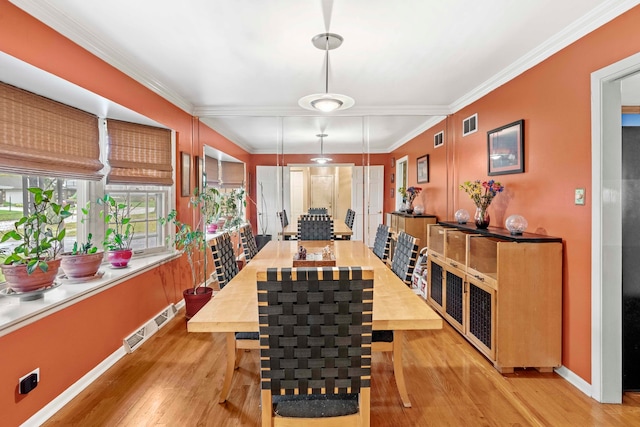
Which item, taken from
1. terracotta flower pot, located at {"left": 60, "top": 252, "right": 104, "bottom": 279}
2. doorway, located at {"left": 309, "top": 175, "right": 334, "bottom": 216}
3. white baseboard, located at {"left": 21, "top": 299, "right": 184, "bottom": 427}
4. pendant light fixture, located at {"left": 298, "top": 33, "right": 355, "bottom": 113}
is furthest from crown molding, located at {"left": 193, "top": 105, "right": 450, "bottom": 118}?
white baseboard, located at {"left": 21, "top": 299, "right": 184, "bottom": 427}

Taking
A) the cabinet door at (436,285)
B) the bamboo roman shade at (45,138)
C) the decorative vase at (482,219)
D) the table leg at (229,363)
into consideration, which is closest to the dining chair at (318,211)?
the cabinet door at (436,285)

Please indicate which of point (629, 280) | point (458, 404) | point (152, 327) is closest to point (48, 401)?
point (152, 327)

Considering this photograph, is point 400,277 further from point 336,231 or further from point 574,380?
point 336,231

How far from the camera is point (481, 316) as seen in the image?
2.67 meters

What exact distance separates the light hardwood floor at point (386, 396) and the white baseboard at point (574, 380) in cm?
4

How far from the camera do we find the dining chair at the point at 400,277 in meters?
1.98

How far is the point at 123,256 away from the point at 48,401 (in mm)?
1174

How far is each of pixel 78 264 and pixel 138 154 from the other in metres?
1.22

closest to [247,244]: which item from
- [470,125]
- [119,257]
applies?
[119,257]

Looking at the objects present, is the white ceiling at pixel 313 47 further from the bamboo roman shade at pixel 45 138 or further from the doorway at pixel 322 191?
the doorway at pixel 322 191

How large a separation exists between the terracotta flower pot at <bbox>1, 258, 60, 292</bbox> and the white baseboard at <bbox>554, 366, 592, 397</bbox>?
3.42m

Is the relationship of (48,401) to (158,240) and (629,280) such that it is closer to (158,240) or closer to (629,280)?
(158,240)

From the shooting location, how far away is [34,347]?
1.87 meters

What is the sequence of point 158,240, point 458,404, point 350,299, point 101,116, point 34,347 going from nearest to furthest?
1. point 350,299
2. point 34,347
3. point 458,404
4. point 101,116
5. point 158,240
